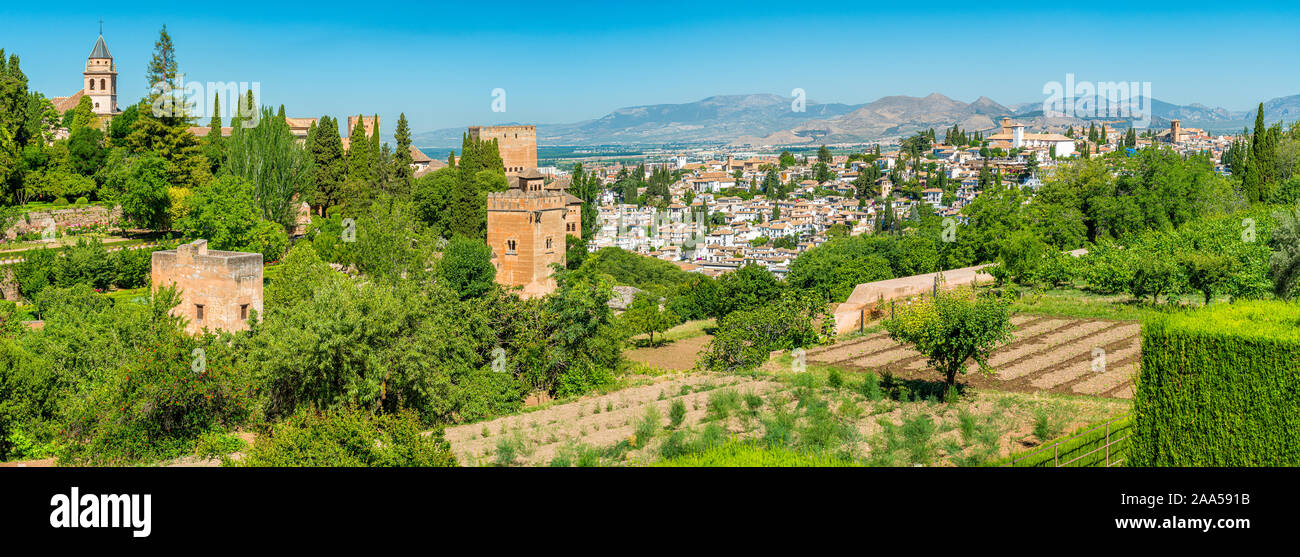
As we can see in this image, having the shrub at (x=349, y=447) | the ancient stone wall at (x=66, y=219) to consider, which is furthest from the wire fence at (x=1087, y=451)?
the ancient stone wall at (x=66, y=219)

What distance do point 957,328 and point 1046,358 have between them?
454 centimetres

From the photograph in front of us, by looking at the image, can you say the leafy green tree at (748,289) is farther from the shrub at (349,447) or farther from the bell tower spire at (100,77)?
the bell tower spire at (100,77)

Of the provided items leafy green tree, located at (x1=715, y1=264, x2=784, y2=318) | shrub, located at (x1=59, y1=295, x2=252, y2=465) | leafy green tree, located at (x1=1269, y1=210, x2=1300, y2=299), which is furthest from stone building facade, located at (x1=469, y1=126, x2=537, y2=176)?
shrub, located at (x1=59, y1=295, x2=252, y2=465)

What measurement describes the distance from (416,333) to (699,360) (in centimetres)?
911

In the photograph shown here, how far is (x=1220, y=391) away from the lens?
7.72 m

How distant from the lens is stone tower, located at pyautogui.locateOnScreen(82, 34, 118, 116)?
2432 inches

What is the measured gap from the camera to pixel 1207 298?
62.7ft

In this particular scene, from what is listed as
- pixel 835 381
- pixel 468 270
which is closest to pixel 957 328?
pixel 835 381

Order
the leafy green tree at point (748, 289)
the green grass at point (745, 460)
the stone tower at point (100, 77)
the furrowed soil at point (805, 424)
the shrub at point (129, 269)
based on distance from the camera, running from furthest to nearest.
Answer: the stone tower at point (100, 77) < the leafy green tree at point (748, 289) < the shrub at point (129, 269) < the furrowed soil at point (805, 424) < the green grass at point (745, 460)

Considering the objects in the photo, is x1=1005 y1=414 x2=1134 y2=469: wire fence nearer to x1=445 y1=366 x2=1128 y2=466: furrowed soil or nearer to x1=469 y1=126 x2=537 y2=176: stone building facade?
x1=445 y1=366 x2=1128 y2=466: furrowed soil

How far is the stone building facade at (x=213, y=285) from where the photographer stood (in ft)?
54.9

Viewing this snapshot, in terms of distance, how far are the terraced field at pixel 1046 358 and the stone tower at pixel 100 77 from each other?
5806cm

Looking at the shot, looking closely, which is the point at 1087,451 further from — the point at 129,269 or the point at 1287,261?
the point at 129,269
